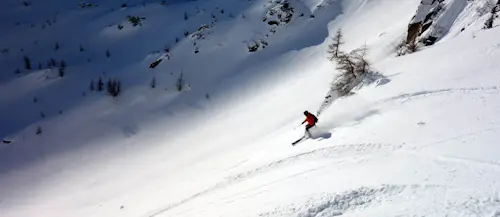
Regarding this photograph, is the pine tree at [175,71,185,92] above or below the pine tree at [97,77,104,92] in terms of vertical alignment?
below

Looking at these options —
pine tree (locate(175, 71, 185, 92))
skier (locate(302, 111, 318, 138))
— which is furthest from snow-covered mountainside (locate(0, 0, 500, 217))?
skier (locate(302, 111, 318, 138))

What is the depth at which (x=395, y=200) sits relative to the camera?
10945 millimetres

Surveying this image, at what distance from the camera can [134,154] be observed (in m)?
24.7

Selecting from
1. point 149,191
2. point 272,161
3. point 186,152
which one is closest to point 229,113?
point 186,152

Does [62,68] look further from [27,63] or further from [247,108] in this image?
[247,108]

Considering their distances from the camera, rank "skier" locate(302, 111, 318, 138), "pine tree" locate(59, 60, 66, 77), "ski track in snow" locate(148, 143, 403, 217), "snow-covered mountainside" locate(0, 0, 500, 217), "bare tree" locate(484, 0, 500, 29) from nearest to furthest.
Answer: "snow-covered mountainside" locate(0, 0, 500, 217), "ski track in snow" locate(148, 143, 403, 217), "skier" locate(302, 111, 318, 138), "bare tree" locate(484, 0, 500, 29), "pine tree" locate(59, 60, 66, 77)

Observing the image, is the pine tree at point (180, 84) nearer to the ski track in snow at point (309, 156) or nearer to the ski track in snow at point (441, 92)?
the ski track in snow at point (309, 156)

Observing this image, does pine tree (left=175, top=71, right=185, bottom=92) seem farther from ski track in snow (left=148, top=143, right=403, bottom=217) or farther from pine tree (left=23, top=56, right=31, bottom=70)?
ski track in snow (left=148, top=143, right=403, bottom=217)

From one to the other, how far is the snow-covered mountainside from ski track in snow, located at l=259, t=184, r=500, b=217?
0.04 meters

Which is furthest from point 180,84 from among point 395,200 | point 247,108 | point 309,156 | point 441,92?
point 395,200

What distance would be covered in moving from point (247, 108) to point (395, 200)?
16.5 meters

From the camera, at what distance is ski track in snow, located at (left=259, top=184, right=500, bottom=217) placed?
980 cm

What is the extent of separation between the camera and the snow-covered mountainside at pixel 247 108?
1272cm

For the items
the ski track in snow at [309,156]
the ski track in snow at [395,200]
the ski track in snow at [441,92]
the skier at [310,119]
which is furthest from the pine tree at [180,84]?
the ski track in snow at [395,200]
